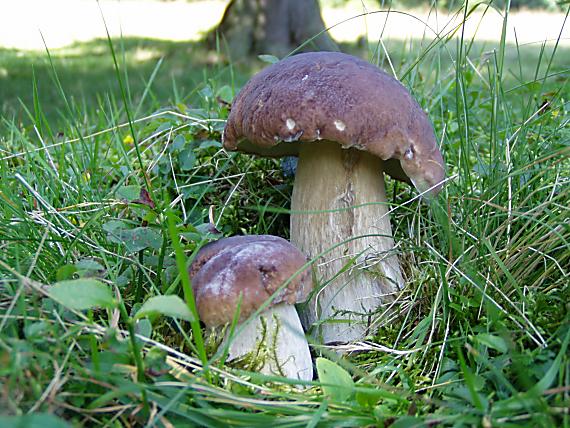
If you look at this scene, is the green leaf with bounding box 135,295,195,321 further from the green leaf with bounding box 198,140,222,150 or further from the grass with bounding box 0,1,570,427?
the green leaf with bounding box 198,140,222,150

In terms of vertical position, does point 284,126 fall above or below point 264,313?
above

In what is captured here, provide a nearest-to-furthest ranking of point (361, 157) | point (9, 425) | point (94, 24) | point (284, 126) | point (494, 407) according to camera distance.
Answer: point (9, 425), point (494, 407), point (284, 126), point (361, 157), point (94, 24)

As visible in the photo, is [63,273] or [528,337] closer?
[63,273]

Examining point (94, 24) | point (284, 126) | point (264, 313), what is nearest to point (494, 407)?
point (264, 313)

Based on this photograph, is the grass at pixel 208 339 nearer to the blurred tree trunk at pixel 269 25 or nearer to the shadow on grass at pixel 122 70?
the shadow on grass at pixel 122 70

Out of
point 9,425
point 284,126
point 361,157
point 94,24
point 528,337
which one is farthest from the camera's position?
point 94,24

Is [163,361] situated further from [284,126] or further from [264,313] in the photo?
[284,126]
